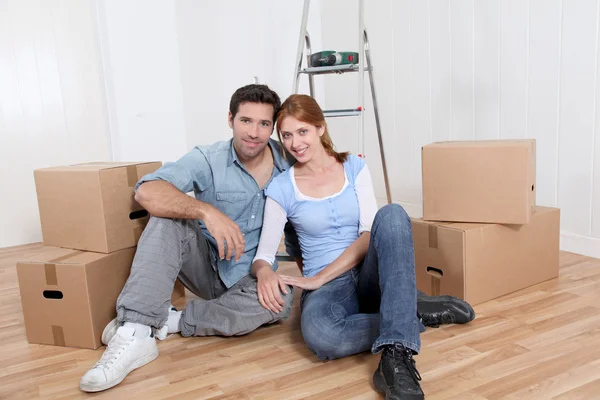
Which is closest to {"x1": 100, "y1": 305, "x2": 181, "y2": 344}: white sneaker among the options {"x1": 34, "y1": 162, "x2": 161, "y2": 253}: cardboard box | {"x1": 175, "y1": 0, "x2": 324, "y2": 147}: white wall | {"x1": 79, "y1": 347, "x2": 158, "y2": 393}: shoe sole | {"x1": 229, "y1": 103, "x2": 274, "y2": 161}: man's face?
{"x1": 79, "y1": 347, "x2": 158, "y2": 393}: shoe sole

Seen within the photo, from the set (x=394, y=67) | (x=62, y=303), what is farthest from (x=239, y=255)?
(x=394, y=67)

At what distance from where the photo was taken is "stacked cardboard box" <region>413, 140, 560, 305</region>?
1.90 metres

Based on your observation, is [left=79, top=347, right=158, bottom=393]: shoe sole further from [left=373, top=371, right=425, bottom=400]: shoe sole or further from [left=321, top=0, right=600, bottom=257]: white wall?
[left=321, top=0, right=600, bottom=257]: white wall

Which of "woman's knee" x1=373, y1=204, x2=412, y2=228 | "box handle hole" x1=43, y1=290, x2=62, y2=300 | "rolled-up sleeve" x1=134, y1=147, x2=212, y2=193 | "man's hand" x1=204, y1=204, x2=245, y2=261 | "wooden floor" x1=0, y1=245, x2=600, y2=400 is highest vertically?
"rolled-up sleeve" x1=134, y1=147, x2=212, y2=193

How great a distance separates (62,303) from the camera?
5.73 ft

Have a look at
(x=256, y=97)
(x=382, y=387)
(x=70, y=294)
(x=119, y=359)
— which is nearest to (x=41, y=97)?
(x=70, y=294)

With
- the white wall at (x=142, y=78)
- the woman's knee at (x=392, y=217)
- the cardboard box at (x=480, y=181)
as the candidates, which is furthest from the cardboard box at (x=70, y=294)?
the white wall at (x=142, y=78)

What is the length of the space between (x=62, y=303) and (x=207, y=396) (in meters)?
0.62

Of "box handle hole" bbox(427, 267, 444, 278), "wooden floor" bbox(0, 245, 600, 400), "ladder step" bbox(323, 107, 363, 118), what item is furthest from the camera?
"ladder step" bbox(323, 107, 363, 118)

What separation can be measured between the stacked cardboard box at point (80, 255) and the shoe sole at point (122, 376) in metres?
0.23

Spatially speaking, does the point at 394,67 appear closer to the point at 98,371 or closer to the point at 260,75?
the point at 260,75

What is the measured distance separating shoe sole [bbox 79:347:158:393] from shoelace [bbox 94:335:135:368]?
5 cm

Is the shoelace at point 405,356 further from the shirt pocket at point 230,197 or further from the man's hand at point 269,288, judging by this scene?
the shirt pocket at point 230,197

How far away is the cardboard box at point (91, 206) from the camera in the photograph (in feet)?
5.79
